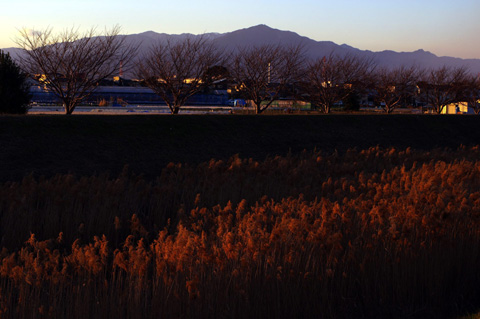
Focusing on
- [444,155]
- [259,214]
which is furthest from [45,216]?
[444,155]

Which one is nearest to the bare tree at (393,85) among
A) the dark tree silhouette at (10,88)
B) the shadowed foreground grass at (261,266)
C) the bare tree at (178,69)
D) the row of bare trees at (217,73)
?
the row of bare trees at (217,73)

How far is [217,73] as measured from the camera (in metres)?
29.2

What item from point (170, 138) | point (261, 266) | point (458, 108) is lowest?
point (261, 266)

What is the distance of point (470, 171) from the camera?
10477 mm

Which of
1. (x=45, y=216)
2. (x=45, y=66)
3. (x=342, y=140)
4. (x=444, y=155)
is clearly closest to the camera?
(x=45, y=216)

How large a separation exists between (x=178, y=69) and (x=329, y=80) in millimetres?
13150

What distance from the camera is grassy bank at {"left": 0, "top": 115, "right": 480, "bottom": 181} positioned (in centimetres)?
1302

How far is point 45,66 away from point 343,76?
21.1 m

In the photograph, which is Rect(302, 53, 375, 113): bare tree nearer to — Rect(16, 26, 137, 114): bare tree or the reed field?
Rect(16, 26, 137, 114): bare tree

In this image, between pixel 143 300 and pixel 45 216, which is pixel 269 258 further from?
pixel 45 216

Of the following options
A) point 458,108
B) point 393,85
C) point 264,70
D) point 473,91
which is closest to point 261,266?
point 264,70

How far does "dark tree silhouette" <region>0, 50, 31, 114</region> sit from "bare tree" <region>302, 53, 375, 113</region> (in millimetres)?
18958

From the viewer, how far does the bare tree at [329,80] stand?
117 feet

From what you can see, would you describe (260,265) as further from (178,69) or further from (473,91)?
(473,91)
